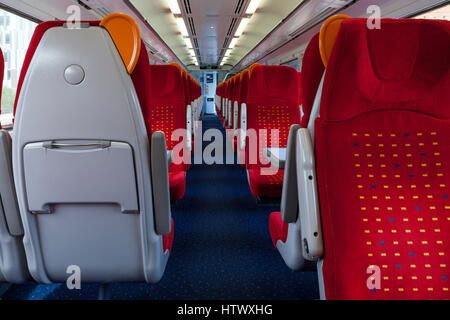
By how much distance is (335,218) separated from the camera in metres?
1.06

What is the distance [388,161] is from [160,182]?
83 cm

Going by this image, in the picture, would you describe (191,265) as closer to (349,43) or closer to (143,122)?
(143,122)

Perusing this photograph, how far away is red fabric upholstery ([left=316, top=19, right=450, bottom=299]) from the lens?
102cm

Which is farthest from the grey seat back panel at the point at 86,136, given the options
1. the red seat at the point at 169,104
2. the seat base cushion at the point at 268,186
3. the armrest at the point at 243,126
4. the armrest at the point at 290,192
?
the armrest at the point at 243,126

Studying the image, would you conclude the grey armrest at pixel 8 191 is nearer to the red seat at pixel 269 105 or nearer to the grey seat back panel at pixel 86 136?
the grey seat back panel at pixel 86 136

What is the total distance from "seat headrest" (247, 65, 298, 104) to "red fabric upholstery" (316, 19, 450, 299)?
2302mm

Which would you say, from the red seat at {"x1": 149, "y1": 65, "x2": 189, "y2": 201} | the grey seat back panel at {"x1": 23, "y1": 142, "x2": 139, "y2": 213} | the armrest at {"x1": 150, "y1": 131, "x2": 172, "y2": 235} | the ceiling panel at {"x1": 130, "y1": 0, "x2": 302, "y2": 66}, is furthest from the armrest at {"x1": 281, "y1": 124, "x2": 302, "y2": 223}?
the ceiling panel at {"x1": 130, "y1": 0, "x2": 302, "y2": 66}

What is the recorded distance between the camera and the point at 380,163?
3.61ft

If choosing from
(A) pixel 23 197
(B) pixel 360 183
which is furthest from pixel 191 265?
(B) pixel 360 183

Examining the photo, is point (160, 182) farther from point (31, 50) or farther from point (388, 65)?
point (388, 65)

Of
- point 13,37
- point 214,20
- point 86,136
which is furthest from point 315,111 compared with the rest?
point 214,20

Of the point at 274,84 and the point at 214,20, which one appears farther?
the point at 214,20

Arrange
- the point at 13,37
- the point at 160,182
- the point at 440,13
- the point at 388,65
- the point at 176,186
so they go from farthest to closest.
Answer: the point at 440,13, the point at 13,37, the point at 176,186, the point at 160,182, the point at 388,65

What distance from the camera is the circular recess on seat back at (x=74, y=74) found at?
108 cm
